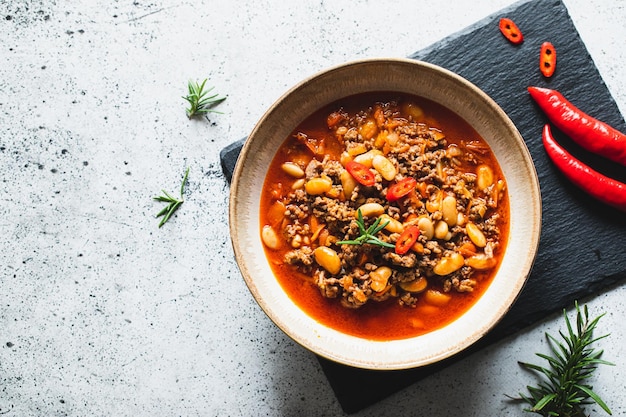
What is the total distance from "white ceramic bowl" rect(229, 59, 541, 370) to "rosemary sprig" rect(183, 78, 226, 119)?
0.78m

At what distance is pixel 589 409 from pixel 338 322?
1.82 metres

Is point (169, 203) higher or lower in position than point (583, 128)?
lower

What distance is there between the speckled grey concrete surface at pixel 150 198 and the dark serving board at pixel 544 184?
19 centimetres

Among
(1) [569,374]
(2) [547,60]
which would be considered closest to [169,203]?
(2) [547,60]

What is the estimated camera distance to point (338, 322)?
3.95 metres

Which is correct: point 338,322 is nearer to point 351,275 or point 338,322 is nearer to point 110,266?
point 351,275

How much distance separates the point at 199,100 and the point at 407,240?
5.81ft

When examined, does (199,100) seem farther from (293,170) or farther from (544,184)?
(544,184)

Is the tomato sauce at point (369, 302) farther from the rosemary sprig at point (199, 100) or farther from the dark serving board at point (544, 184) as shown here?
the rosemary sprig at point (199, 100)

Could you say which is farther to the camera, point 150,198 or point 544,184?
point 150,198

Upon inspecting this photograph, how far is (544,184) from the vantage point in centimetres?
427

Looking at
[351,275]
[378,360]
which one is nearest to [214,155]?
[351,275]

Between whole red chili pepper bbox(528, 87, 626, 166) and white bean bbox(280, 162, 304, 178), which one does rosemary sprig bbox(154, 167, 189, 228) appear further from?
whole red chili pepper bbox(528, 87, 626, 166)

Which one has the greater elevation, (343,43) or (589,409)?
(343,43)
